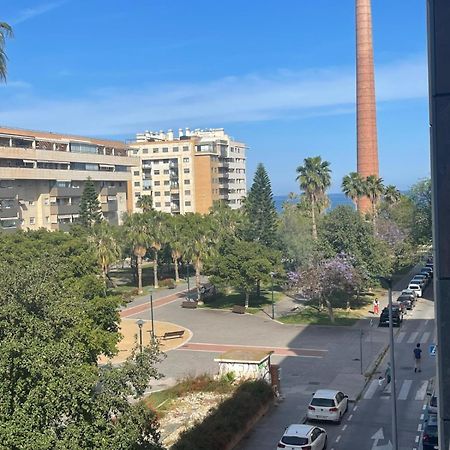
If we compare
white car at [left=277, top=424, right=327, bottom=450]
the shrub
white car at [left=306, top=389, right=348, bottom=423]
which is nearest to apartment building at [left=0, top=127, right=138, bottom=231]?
the shrub

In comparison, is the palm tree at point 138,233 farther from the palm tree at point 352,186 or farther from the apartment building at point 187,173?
the apartment building at point 187,173

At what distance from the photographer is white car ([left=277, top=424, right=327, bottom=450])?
20.6m

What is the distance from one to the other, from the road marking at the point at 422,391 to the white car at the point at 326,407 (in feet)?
15.4

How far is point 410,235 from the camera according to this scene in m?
68.6

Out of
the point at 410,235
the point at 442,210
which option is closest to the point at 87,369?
the point at 442,210

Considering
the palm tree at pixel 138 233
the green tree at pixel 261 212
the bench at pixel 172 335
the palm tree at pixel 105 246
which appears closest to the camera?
the bench at pixel 172 335

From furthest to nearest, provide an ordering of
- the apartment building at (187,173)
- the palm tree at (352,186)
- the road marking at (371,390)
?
the apartment building at (187,173)
the palm tree at (352,186)
the road marking at (371,390)

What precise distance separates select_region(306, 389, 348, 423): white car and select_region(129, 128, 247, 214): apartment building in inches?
3684

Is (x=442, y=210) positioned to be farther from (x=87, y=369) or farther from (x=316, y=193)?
(x=316, y=193)

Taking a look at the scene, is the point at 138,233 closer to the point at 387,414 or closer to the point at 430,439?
the point at 387,414

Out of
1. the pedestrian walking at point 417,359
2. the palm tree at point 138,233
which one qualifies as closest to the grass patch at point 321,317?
the pedestrian walking at point 417,359

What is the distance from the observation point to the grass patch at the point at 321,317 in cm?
4653

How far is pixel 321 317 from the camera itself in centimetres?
4850

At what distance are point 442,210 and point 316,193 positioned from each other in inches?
2666
